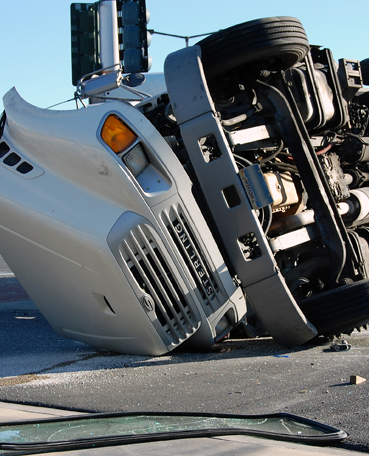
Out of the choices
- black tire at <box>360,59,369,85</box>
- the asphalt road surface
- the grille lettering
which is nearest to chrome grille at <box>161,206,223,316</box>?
the grille lettering

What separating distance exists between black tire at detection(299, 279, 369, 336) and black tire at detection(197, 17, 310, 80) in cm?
168

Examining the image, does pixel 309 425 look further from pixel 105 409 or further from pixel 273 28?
pixel 273 28

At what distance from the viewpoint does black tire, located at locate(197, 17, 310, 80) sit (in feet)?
14.0

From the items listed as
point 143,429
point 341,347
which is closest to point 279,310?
point 341,347

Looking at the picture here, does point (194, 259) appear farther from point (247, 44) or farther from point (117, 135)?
point (247, 44)

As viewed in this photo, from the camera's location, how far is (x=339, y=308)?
413 centimetres

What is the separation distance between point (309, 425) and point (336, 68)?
153 inches

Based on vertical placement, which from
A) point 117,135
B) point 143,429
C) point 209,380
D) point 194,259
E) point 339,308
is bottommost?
point 339,308

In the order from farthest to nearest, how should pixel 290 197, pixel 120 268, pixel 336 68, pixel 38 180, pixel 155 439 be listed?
pixel 336 68 → pixel 290 197 → pixel 38 180 → pixel 120 268 → pixel 155 439

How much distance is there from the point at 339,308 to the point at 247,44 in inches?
73.8

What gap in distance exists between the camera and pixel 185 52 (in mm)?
4227

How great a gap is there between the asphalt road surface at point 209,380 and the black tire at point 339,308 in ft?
0.56

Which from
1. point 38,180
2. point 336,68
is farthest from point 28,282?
point 336,68

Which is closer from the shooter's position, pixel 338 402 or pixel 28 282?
pixel 338 402
